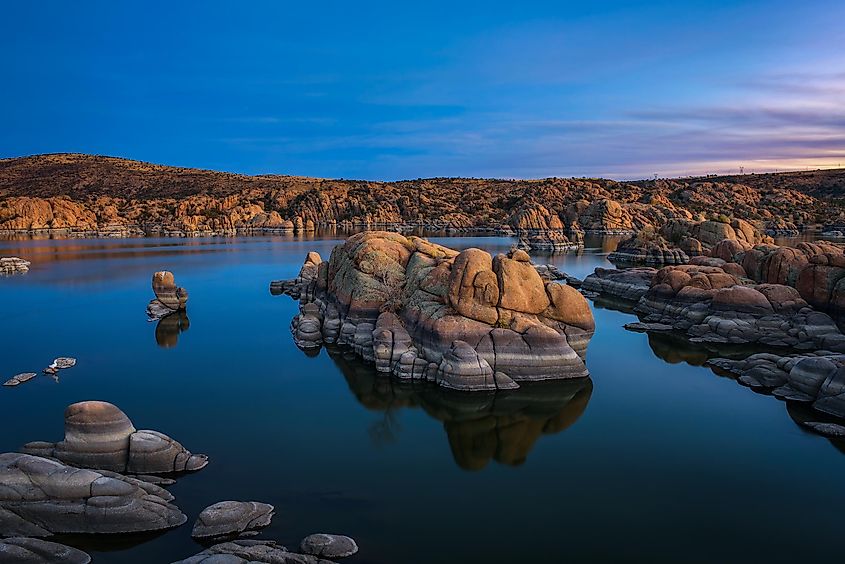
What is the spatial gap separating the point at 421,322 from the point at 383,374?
271 centimetres

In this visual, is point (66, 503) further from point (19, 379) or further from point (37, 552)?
point (19, 379)

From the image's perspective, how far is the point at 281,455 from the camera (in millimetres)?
16125

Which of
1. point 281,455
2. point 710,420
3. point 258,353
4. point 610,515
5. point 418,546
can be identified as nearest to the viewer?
point 418,546

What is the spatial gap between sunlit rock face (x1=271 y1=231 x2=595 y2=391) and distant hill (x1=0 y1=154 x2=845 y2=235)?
3884 inches

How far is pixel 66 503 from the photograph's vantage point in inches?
458

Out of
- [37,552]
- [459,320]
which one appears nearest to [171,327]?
[459,320]

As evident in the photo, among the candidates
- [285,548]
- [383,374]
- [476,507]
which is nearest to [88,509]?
[285,548]

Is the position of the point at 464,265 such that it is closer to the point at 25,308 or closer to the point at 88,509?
the point at 88,509

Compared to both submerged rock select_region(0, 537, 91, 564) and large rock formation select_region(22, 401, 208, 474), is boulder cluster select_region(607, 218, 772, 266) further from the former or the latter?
submerged rock select_region(0, 537, 91, 564)

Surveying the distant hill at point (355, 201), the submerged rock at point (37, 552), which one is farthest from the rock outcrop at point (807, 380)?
the distant hill at point (355, 201)

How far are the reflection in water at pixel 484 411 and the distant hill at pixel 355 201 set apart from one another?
104 meters

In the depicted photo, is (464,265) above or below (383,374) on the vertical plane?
above

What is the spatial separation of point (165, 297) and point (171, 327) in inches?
172

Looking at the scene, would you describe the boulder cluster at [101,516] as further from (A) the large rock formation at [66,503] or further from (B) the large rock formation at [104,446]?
(B) the large rock formation at [104,446]
